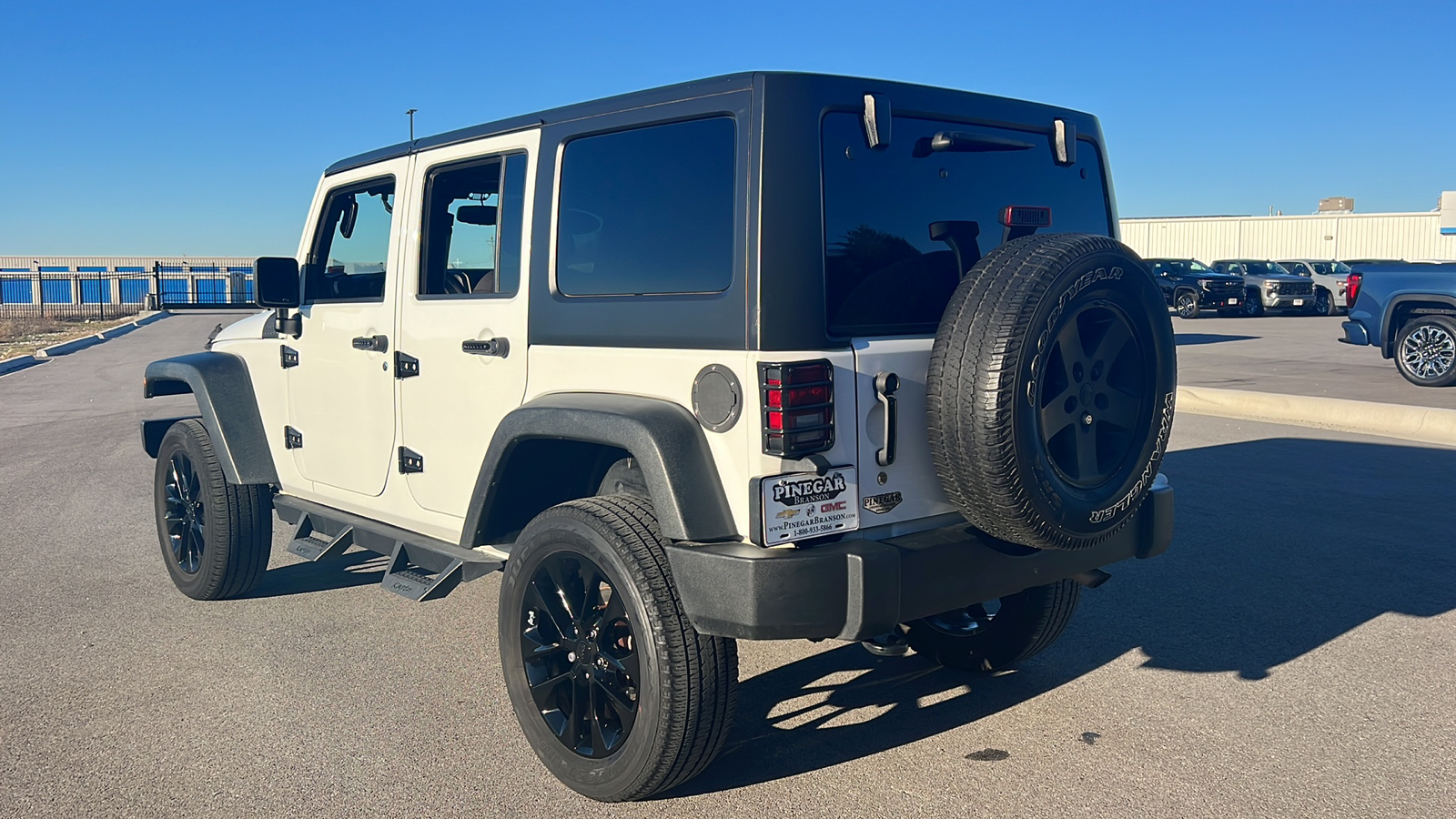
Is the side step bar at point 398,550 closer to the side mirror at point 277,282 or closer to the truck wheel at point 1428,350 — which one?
the side mirror at point 277,282

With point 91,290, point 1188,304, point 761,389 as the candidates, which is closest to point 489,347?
point 761,389

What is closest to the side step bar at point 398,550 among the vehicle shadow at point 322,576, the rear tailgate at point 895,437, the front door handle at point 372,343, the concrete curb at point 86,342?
the vehicle shadow at point 322,576

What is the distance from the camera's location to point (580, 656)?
360 centimetres

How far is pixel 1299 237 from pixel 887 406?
57550 mm

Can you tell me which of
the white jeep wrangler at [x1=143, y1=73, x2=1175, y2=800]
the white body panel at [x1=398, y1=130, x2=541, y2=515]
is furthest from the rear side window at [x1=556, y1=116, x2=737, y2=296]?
the white body panel at [x1=398, y1=130, x2=541, y2=515]

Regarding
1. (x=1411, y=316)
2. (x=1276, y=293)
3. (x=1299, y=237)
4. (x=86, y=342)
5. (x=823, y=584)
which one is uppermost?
(x=1299, y=237)

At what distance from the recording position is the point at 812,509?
10.4ft

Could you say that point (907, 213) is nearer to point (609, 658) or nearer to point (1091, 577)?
point (1091, 577)

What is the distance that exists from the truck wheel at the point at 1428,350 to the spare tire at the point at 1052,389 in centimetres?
1229

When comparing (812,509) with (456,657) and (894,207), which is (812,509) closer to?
(894,207)

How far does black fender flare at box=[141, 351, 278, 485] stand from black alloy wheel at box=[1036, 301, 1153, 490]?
12.3 feet

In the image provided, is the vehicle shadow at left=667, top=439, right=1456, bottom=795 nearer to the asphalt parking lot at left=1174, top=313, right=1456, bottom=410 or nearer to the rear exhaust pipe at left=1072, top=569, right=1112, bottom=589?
the rear exhaust pipe at left=1072, top=569, right=1112, bottom=589

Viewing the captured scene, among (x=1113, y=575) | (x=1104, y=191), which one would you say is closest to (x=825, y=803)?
(x=1104, y=191)

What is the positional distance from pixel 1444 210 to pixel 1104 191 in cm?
4322
